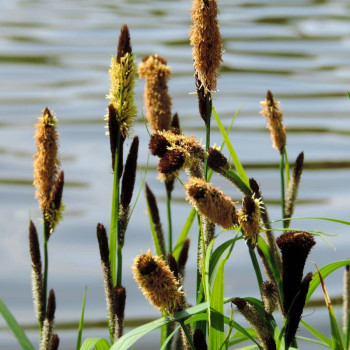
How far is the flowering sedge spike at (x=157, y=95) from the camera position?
1.71 meters

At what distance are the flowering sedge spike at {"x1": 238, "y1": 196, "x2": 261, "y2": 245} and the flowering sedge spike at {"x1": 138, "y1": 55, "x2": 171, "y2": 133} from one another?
21.9 inches

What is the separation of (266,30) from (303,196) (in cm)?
402

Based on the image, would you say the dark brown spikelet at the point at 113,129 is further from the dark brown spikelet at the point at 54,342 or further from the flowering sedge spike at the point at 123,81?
the dark brown spikelet at the point at 54,342

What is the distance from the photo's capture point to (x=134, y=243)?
131 inches

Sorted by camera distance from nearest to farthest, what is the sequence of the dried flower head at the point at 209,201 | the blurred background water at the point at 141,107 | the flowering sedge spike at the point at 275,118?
the dried flower head at the point at 209,201 < the flowering sedge spike at the point at 275,118 < the blurred background water at the point at 141,107

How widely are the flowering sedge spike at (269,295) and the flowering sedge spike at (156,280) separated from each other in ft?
0.49

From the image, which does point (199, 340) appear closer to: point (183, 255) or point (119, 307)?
point (119, 307)

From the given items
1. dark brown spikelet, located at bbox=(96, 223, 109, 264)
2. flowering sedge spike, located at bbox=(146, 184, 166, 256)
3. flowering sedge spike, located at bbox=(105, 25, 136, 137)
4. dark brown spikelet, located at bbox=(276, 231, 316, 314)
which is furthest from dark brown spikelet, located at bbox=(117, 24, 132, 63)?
flowering sedge spike, located at bbox=(146, 184, 166, 256)

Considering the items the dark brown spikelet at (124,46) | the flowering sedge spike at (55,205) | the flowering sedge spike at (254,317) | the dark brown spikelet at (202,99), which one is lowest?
the flowering sedge spike at (254,317)

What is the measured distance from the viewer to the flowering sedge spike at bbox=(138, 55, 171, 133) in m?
1.71

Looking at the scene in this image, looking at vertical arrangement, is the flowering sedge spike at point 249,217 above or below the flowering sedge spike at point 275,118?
below

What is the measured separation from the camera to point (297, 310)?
3.95ft

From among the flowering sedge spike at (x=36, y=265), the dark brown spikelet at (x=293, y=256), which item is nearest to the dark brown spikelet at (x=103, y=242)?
the flowering sedge spike at (x=36, y=265)

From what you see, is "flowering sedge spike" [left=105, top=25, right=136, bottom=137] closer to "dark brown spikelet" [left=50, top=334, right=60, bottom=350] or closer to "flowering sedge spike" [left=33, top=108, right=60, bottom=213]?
"flowering sedge spike" [left=33, top=108, right=60, bottom=213]
